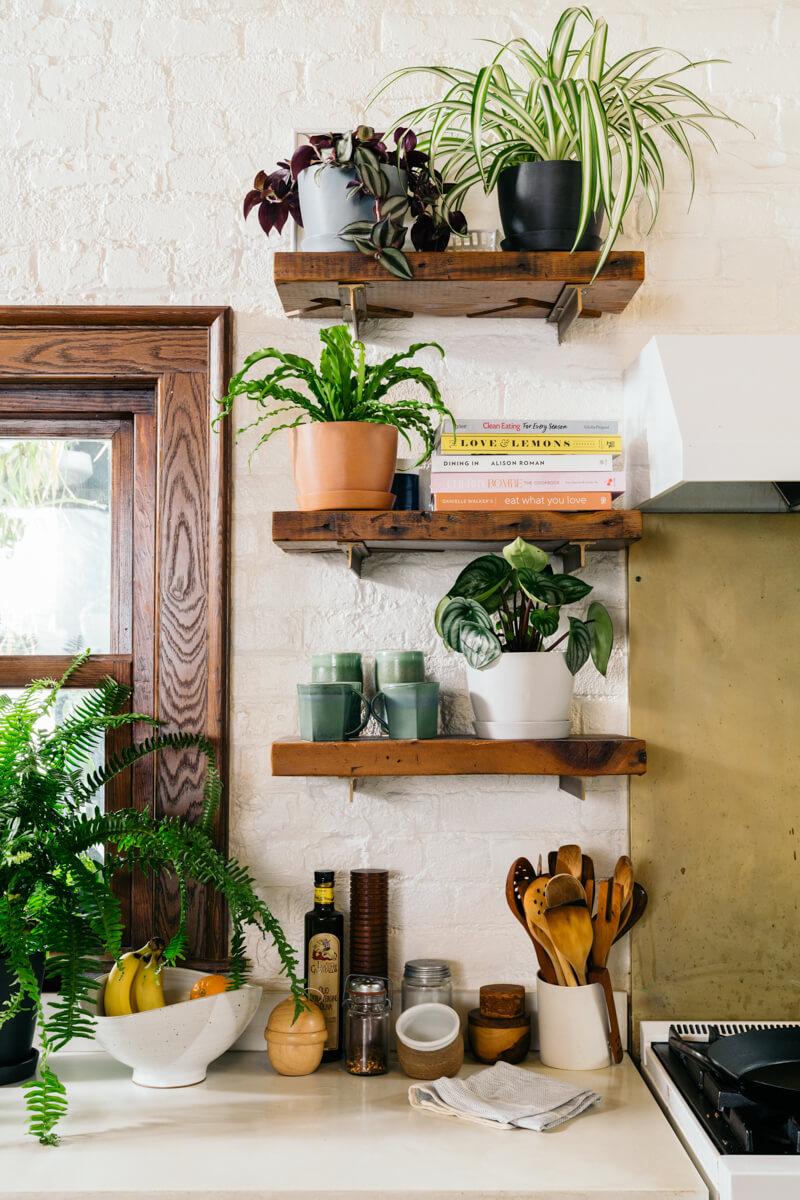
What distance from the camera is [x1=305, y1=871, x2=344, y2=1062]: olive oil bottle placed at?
5.57 feet

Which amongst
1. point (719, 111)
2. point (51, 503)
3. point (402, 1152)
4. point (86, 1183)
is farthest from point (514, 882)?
point (719, 111)

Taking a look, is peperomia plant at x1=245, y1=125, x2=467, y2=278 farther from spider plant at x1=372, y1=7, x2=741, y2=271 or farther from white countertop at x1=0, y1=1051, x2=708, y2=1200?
white countertop at x1=0, y1=1051, x2=708, y2=1200

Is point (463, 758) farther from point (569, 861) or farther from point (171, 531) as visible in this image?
point (171, 531)

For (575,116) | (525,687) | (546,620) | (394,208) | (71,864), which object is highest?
(575,116)

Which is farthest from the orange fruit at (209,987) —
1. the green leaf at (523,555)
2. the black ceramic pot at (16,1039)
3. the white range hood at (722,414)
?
the white range hood at (722,414)

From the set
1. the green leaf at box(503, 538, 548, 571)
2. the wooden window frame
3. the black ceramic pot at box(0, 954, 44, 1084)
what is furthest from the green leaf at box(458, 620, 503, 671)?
the black ceramic pot at box(0, 954, 44, 1084)

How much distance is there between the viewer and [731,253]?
1851 mm

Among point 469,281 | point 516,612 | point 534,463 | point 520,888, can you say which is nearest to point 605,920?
point 520,888

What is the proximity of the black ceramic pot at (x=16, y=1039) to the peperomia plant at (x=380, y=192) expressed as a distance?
1202 mm

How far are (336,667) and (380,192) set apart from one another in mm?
739

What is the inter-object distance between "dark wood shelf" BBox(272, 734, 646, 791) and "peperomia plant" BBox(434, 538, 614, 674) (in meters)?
0.13

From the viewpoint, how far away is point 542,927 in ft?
5.40

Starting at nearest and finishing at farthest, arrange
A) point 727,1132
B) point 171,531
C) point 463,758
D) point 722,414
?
point 727,1132
point 722,414
point 463,758
point 171,531

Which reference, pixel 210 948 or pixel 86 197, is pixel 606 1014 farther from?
pixel 86 197
